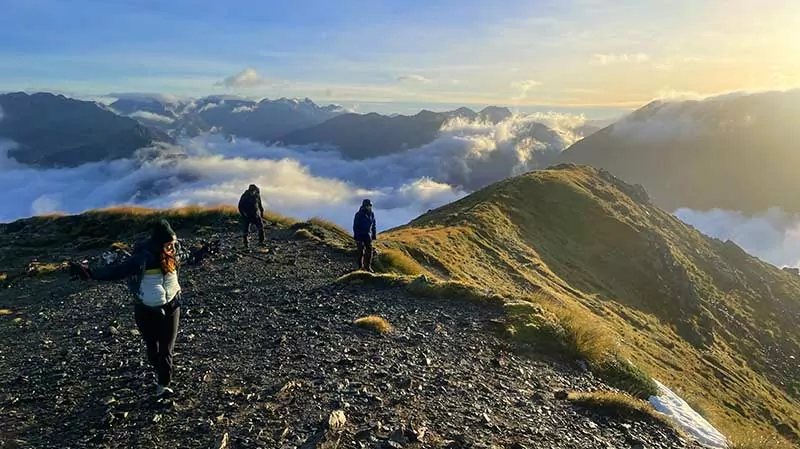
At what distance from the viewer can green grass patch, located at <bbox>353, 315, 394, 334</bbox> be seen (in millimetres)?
13672

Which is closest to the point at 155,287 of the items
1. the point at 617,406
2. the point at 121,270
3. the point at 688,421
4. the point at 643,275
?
the point at 121,270

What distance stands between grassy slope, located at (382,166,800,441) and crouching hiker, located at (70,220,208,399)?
93.7 feet

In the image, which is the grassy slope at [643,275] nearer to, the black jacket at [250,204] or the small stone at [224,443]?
the black jacket at [250,204]

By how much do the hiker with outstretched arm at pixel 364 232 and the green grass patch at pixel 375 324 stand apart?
8.36m

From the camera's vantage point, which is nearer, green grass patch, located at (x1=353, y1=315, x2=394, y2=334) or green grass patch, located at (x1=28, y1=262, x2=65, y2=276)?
green grass patch, located at (x1=353, y1=315, x2=394, y2=334)

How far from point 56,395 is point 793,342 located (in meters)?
109

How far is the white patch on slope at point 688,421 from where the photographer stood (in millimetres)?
10297

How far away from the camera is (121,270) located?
29.4 ft

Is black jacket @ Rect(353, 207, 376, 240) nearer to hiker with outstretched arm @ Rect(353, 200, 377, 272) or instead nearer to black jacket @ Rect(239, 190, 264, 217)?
hiker with outstretched arm @ Rect(353, 200, 377, 272)

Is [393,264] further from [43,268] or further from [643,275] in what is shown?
[643,275]

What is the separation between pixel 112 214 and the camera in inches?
1345

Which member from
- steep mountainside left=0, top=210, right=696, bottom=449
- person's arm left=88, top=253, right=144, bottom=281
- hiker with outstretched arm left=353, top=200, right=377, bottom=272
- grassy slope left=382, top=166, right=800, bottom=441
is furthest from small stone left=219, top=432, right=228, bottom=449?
grassy slope left=382, top=166, right=800, bottom=441

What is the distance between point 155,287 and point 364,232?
13.6m

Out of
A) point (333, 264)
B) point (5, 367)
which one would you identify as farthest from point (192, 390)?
point (333, 264)
